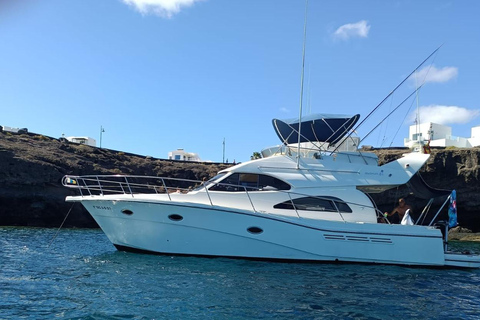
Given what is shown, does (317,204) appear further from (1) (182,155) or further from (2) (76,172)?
(1) (182,155)

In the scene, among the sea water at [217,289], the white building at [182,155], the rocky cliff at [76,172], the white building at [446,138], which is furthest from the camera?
the white building at [182,155]

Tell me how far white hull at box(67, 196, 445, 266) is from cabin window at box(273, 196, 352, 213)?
688mm

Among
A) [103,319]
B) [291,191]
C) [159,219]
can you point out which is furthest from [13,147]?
[103,319]

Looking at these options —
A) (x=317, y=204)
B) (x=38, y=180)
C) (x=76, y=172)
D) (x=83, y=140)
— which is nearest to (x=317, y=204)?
(x=317, y=204)

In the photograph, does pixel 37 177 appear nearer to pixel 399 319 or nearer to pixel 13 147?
pixel 13 147

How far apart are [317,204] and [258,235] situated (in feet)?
6.78

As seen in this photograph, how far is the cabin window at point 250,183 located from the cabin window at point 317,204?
0.49m

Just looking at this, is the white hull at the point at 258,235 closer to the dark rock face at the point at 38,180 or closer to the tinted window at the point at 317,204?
the tinted window at the point at 317,204

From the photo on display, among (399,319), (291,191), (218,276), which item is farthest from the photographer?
(291,191)

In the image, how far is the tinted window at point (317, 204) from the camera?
11055 mm

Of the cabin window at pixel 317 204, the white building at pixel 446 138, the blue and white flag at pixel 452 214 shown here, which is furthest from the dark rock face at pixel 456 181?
the cabin window at pixel 317 204

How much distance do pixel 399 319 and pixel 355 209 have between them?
5.30m

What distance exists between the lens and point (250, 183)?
37.3 feet

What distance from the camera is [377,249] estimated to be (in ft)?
34.7
